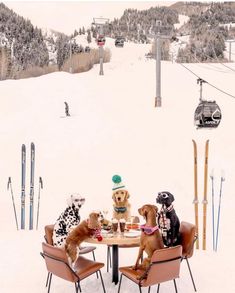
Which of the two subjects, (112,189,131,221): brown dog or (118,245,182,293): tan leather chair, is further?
(112,189,131,221): brown dog

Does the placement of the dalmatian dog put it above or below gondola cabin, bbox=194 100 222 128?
below

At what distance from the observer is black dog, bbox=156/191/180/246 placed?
5.93 meters

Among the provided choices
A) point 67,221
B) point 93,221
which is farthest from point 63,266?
point 67,221

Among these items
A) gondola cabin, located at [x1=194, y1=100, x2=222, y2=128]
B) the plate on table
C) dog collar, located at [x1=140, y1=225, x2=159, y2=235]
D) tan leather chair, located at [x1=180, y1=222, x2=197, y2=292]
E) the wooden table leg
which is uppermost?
gondola cabin, located at [x1=194, y1=100, x2=222, y2=128]

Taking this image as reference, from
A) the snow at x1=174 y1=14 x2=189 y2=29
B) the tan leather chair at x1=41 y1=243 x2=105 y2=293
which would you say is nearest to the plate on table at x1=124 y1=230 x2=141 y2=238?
the tan leather chair at x1=41 y1=243 x2=105 y2=293

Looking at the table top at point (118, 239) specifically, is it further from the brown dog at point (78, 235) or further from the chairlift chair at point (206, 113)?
the chairlift chair at point (206, 113)

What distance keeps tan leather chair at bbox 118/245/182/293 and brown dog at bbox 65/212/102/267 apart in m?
0.59

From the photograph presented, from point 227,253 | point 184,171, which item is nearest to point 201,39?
point 184,171

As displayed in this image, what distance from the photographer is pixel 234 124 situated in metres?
14.4

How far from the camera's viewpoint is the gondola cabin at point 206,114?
9328mm

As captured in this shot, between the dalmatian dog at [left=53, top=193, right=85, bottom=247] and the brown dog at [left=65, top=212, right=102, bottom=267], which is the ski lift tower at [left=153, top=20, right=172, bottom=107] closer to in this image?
the dalmatian dog at [left=53, top=193, right=85, bottom=247]

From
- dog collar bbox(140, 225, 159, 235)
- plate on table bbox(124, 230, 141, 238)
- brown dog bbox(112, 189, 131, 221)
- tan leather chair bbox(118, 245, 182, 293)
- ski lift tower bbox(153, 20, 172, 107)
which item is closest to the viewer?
tan leather chair bbox(118, 245, 182, 293)

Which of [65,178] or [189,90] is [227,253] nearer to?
[65,178]

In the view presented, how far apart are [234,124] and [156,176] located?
3.60 meters
